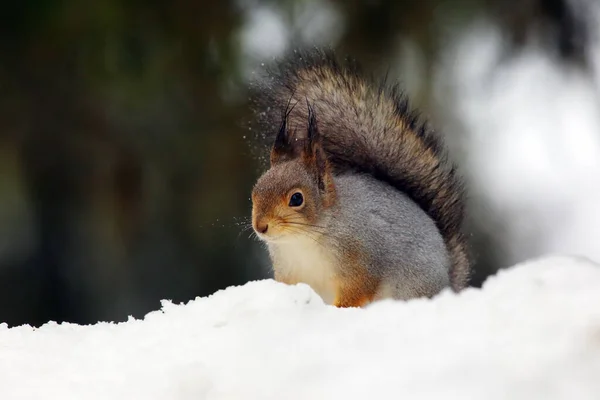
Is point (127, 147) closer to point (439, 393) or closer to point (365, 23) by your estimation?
point (365, 23)

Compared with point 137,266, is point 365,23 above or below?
above

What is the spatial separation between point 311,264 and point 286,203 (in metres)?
0.10

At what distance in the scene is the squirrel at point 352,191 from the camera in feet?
4.23

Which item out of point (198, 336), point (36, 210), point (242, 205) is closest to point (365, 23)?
point (242, 205)

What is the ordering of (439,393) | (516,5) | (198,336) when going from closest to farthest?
(439,393)
(198,336)
(516,5)

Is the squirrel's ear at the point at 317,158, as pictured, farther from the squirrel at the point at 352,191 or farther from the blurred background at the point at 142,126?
the blurred background at the point at 142,126

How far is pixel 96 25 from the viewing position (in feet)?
10.4

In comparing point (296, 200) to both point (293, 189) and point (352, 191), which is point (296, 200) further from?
point (352, 191)

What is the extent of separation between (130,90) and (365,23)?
3.06 ft

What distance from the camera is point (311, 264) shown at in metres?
1.29

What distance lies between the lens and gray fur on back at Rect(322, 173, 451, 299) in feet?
4.35

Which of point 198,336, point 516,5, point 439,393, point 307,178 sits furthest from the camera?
point 516,5

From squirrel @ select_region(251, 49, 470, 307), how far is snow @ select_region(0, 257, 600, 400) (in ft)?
1.52

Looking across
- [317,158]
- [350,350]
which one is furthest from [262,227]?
[350,350]
